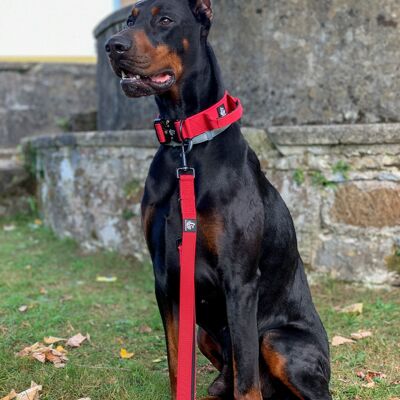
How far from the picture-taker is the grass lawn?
3.21 m

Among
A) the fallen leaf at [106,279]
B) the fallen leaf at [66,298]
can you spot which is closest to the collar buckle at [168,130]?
the fallen leaf at [66,298]

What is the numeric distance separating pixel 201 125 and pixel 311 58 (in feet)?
8.41

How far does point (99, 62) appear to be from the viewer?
285 inches

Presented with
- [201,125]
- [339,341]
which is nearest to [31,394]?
[201,125]

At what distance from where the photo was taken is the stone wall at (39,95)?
9992mm

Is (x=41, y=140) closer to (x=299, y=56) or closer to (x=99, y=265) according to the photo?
(x=99, y=265)

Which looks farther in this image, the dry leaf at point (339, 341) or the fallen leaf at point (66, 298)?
the fallen leaf at point (66, 298)

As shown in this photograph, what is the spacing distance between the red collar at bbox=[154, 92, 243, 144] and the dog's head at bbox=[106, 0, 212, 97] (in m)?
0.15

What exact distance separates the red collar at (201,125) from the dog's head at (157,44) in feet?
0.51

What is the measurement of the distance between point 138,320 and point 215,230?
6.52 ft

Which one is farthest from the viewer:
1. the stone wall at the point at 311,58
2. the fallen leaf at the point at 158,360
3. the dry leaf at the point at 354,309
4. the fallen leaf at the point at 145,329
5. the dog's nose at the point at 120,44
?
the stone wall at the point at 311,58

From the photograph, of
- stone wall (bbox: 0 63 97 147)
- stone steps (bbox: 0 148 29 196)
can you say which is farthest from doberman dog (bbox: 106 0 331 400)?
stone wall (bbox: 0 63 97 147)

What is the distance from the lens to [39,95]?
1012 cm

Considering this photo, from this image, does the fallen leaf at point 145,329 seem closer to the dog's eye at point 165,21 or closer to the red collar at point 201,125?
the red collar at point 201,125
